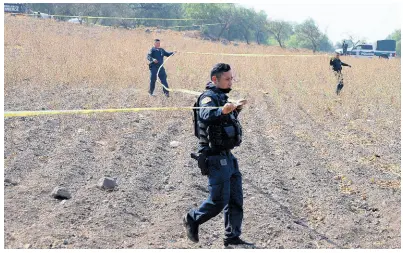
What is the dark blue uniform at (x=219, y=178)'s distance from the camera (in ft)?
16.1

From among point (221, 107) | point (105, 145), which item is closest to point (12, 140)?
point (105, 145)

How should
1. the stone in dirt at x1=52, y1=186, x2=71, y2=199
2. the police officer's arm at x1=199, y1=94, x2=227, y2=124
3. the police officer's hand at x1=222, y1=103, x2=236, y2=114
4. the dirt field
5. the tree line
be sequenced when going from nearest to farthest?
1. the police officer's hand at x1=222, y1=103, x2=236, y2=114
2. the police officer's arm at x1=199, y1=94, x2=227, y2=124
3. the dirt field
4. the stone in dirt at x1=52, y1=186, x2=71, y2=199
5. the tree line

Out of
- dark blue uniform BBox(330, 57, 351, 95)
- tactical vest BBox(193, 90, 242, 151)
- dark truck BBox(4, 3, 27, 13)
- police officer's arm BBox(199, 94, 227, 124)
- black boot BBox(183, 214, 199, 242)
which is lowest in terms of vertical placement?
black boot BBox(183, 214, 199, 242)

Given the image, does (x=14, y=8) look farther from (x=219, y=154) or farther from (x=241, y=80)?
(x=219, y=154)

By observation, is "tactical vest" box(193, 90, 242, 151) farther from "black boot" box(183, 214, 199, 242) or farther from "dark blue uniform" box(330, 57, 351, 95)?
"dark blue uniform" box(330, 57, 351, 95)

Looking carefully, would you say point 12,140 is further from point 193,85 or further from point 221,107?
point 193,85

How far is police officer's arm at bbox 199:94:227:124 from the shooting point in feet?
15.7

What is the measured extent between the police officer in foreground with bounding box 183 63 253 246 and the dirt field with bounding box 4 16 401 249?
0.33 meters

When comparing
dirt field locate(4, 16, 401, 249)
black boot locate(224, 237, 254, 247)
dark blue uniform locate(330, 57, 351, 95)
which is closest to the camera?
black boot locate(224, 237, 254, 247)

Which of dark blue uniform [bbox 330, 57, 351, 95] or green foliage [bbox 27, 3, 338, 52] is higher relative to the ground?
green foliage [bbox 27, 3, 338, 52]

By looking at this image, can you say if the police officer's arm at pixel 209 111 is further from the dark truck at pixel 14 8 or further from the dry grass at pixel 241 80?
the dark truck at pixel 14 8

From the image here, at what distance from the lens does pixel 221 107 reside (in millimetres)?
4855

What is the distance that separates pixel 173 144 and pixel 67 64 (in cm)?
854

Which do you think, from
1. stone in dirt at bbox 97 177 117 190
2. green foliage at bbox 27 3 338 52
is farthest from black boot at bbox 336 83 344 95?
green foliage at bbox 27 3 338 52
